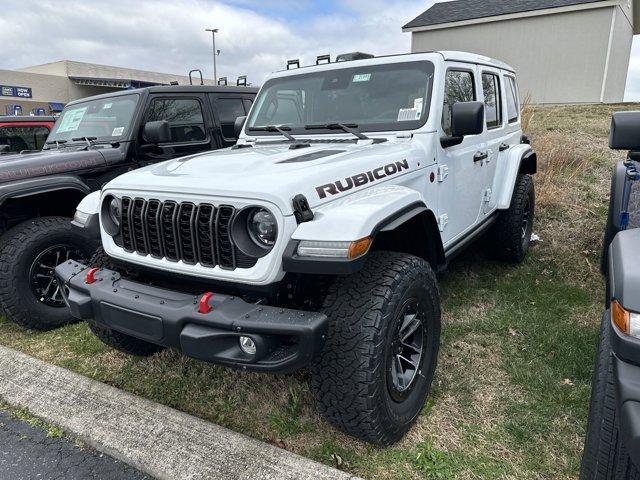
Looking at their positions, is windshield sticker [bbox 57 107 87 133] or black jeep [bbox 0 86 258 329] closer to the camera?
black jeep [bbox 0 86 258 329]

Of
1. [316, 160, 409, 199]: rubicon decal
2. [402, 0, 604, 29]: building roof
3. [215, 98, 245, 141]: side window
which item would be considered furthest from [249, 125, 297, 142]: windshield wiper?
[402, 0, 604, 29]: building roof

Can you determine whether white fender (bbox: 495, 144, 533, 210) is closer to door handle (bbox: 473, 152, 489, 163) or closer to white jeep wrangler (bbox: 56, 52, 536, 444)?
door handle (bbox: 473, 152, 489, 163)

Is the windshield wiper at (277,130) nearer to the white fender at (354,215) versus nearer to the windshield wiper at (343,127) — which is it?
the windshield wiper at (343,127)

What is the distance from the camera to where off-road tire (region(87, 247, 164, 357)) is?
111 inches

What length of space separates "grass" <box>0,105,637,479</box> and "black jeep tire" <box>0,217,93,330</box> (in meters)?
Answer: 0.18

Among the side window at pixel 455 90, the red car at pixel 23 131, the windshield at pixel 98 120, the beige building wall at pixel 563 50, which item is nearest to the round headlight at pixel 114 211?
the side window at pixel 455 90

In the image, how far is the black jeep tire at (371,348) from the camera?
2.08m

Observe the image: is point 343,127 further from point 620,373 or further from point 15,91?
point 15,91

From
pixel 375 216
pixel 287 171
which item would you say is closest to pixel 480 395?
pixel 375 216

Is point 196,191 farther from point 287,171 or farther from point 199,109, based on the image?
point 199,109

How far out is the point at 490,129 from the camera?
4188mm

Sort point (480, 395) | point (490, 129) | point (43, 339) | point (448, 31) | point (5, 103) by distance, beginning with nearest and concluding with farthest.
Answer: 1. point (480, 395)
2. point (43, 339)
3. point (490, 129)
4. point (448, 31)
5. point (5, 103)

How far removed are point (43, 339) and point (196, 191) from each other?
2440mm

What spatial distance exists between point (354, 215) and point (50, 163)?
3.10 m
